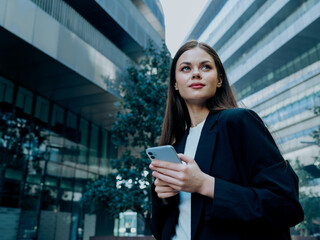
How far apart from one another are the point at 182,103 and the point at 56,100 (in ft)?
42.0

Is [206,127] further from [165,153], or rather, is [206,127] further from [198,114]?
[165,153]

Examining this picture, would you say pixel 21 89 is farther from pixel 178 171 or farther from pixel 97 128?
pixel 178 171

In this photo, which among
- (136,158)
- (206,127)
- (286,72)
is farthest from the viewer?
(286,72)

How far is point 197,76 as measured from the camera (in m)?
1.48

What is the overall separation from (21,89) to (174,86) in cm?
1166

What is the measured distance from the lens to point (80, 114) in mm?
15367

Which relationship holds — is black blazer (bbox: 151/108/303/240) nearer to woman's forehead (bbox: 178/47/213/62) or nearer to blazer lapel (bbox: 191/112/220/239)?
blazer lapel (bbox: 191/112/220/239)

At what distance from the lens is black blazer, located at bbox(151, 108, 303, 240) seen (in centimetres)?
105

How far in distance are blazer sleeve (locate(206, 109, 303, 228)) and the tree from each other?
732cm

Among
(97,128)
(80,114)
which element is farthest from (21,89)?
(97,128)

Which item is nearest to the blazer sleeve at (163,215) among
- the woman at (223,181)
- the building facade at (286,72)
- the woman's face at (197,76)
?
the woman at (223,181)

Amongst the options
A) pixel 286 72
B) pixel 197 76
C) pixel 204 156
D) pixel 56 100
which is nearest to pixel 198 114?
pixel 197 76

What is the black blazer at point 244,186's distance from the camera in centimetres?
105

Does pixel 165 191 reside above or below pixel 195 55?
below
